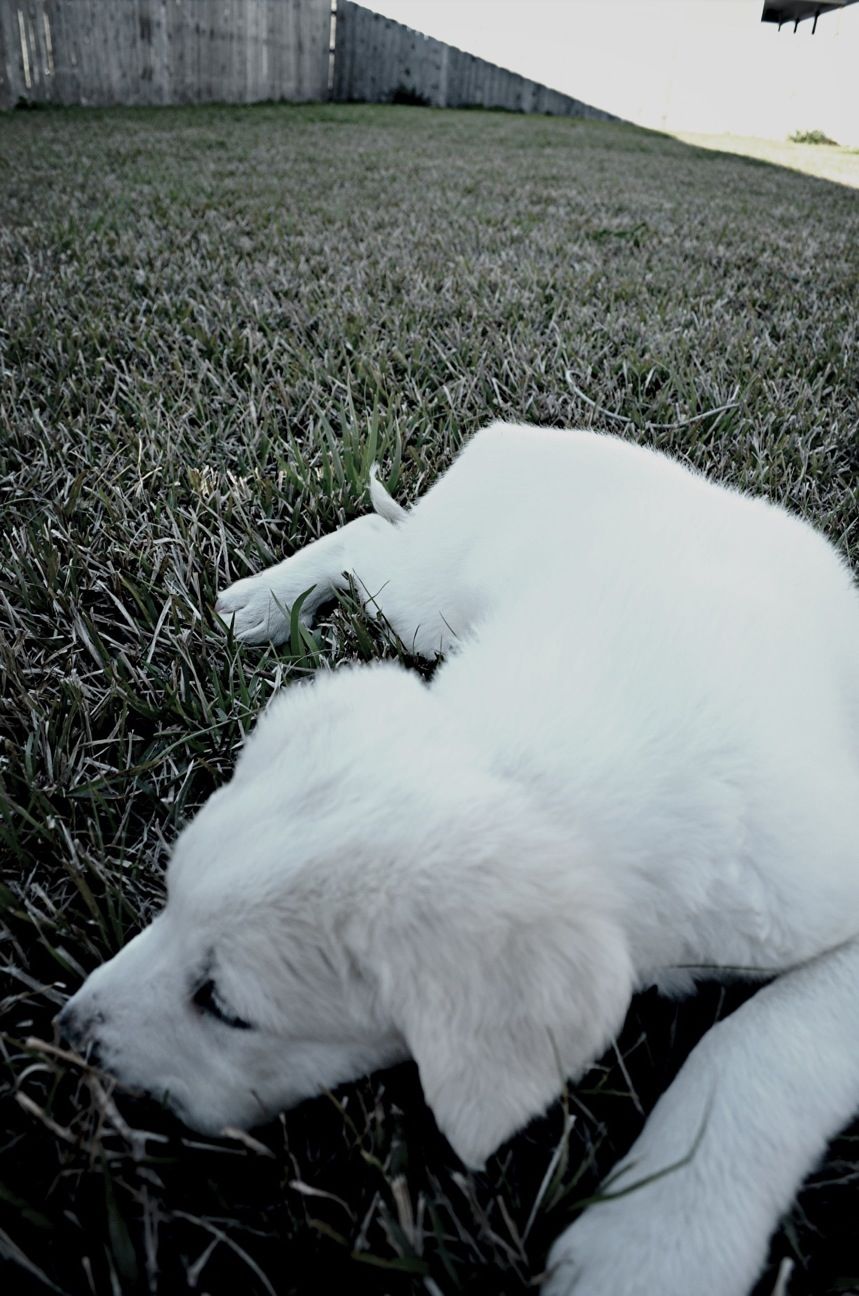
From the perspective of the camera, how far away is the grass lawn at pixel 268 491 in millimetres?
1120

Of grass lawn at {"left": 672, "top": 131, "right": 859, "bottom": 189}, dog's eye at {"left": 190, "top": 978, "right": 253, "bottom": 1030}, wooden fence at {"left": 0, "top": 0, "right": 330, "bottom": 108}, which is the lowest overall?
dog's eye at {"left": 190, "top": 978, "right": 253, "bottom": 1030}

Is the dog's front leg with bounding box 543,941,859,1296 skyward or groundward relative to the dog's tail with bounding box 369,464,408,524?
groundward

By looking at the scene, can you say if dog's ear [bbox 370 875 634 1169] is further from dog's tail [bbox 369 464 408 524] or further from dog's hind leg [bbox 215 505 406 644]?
dog's tail [bbox 369 464 408 524]

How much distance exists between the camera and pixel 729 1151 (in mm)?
1135

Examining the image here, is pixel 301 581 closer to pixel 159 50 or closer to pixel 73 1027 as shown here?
pixel 73 1027

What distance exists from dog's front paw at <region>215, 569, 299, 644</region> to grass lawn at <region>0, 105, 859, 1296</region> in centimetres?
6

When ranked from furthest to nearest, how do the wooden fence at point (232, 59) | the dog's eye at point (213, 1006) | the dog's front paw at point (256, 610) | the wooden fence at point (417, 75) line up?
the wooden fence at point (417, 75) → the wooden fence at point (232, 59) → the dog's front paw at point (256, 610) → the dog's eye at point (213, 1006)

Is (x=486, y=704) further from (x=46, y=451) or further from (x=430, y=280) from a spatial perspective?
(x=430, y=280)

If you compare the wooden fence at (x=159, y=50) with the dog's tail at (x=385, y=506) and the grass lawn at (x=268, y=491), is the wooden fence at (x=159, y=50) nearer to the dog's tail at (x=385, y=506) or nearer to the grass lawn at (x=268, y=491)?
the grass lawn at (x=268, y=491)

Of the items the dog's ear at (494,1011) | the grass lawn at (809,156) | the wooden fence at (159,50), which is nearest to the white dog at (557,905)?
the dog's ear at (494,1011)

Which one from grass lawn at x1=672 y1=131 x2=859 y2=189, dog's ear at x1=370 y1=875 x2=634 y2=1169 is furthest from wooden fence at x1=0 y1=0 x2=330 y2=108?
dog's ear at x1=370 y1=875 x2=634 y2=1169

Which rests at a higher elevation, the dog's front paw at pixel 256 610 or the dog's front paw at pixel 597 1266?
the dog's front paw at pixel 256 610

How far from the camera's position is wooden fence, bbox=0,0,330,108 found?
545 inches

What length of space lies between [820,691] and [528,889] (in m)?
0.74
